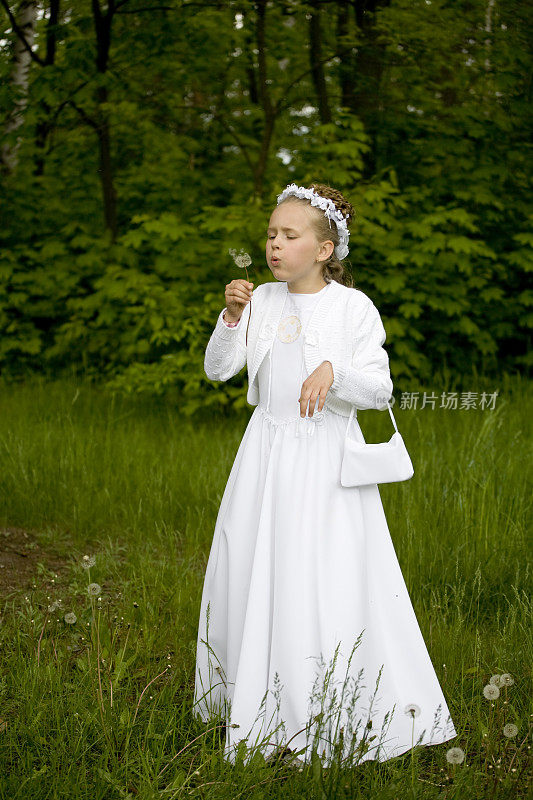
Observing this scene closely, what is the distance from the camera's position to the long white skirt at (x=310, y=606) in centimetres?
232

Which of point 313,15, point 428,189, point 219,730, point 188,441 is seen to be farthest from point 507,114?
point 219,730

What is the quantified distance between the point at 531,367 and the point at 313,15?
13.0 feet

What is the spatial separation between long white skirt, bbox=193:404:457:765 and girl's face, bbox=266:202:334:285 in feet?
1.37

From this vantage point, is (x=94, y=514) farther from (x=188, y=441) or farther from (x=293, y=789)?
(x=293, y=789)

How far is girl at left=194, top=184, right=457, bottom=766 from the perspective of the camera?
2.32 meters

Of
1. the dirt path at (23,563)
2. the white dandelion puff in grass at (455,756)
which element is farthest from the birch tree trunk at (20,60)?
the white dandelion puff in grass at (455,756)

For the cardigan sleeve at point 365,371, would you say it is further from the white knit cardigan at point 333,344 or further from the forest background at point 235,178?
the forest background at point 235,178

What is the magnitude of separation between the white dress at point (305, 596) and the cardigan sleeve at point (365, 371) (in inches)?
5.4

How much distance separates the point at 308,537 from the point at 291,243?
820mm

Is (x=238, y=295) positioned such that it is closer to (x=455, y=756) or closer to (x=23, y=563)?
(x=455, y=756)

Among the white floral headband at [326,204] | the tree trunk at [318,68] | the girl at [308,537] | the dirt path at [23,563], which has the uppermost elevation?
the tree trunk at [318,68]

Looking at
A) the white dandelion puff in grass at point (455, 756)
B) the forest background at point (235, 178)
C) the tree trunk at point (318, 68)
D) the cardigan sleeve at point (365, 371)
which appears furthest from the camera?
the tree trunk at point (318, 68)

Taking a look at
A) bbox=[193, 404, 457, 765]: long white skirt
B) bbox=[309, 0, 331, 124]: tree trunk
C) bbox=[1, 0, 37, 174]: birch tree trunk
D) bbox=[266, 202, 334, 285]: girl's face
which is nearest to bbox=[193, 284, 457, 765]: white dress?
bbox=[193, 404, 457, 765]: long white skirt

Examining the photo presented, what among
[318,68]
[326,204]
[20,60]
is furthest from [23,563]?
[20,60]
